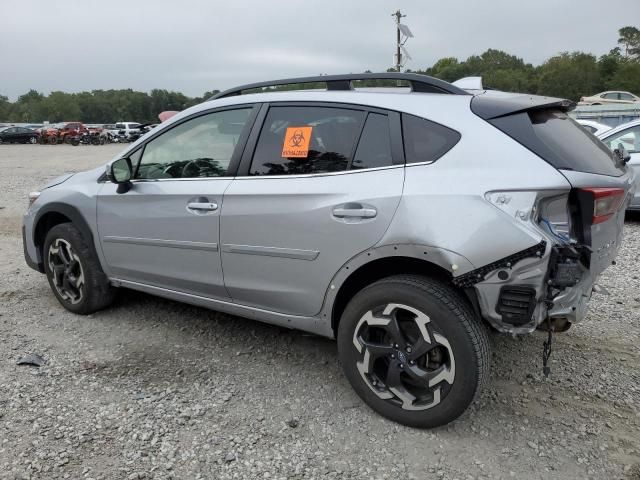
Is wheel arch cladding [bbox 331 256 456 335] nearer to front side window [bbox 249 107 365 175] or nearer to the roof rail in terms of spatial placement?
front side window [bbox 249 107 365 175]

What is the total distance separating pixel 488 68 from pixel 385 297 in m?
88.1

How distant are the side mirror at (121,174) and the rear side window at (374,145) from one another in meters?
1.77

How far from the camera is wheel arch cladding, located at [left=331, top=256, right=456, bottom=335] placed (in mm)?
2643

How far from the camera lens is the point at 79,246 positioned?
4027mm

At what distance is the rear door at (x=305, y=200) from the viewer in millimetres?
2691

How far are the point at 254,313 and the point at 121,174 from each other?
4.64 feet

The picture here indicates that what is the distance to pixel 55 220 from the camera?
170 inches

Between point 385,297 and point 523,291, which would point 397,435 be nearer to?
point 385,297

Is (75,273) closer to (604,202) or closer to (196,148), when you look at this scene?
(196,148)

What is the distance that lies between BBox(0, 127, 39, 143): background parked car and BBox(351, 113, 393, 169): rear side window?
136 ft

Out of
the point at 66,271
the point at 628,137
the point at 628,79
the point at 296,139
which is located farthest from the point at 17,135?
the point at 628,79

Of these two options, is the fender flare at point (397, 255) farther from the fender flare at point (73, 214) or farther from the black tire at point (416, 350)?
the fender flare at point (73, 214)

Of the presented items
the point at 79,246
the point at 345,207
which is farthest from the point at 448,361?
the point at 79,246

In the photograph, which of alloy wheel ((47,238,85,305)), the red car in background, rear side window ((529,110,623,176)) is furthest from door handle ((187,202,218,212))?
the red car in background
